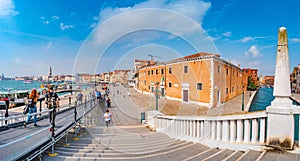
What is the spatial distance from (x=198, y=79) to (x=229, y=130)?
17.9m

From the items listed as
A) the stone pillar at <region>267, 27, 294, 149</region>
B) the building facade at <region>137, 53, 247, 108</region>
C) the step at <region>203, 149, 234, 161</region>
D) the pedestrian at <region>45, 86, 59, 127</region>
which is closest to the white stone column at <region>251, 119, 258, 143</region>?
the stone pillar at <region>267, 27, 294, 149</region>

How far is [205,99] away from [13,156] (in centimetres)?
1914

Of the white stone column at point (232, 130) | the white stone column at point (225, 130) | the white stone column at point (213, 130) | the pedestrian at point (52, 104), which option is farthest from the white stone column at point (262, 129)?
the pedestrian at point (52, 104)

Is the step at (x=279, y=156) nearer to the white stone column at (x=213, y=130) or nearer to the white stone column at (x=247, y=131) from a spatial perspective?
the white stone column at (x=247, y=131)

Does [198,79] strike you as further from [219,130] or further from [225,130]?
[225,130]

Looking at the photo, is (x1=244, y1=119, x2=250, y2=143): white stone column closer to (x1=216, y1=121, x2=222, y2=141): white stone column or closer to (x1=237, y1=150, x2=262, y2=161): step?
(x1=237, y1=150, x2=262, y2=161): step

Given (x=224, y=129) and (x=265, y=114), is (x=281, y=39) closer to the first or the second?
(x=265, y=114)

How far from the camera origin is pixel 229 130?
155 inches

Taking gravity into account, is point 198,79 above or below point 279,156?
above

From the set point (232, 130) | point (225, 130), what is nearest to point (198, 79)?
point (225, 130)

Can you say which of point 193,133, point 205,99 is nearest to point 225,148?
point 193,133

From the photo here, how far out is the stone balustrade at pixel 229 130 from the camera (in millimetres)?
3400

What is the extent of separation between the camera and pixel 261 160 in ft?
9.33

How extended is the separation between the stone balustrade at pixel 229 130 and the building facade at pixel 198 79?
42.9 feet
